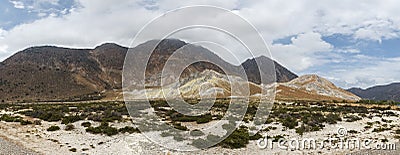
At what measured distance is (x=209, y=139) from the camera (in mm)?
29328

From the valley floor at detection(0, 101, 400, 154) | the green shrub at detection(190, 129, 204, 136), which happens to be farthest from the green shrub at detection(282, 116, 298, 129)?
the green shrub at detection(190, 129, 204, 136)

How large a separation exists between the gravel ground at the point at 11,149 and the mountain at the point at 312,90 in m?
97.8

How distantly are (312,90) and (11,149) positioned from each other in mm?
125865

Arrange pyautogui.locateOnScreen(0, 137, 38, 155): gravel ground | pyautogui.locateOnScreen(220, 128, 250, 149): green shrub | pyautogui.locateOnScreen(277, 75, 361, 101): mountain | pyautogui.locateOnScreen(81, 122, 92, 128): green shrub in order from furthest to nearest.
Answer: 1. pyautogui.locateOnScreen(277, 75, 361, 101): mountain
2. pyautogui.locateOnScreen(81, 122, 92, 128): green shrub
3. pyautogui.locateOnScreen(220, 128, 250, 149): green shrub
4. pyautogui.locateOnScreen(0, 137, 38, 155): gravel ground

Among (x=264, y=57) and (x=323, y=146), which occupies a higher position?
(x=264, y=57)

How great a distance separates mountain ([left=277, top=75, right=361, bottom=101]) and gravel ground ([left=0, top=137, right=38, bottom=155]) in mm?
97766

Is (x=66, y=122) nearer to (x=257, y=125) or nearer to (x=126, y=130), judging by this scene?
(x=126, y=130)

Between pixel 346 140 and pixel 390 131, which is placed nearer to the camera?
pixel 346 140

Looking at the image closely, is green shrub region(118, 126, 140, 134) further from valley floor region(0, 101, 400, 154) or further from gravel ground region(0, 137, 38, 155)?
gravel ground region(0, 137, 38, 155)

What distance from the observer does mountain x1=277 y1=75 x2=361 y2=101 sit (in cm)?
12120

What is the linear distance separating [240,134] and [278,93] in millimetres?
89016

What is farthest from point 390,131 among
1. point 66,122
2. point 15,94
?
point 15,94

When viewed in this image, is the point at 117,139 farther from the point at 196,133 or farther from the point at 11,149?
the point at 11,149

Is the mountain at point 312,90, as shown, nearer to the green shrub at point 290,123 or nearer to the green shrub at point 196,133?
the green shrub at point 290,123
